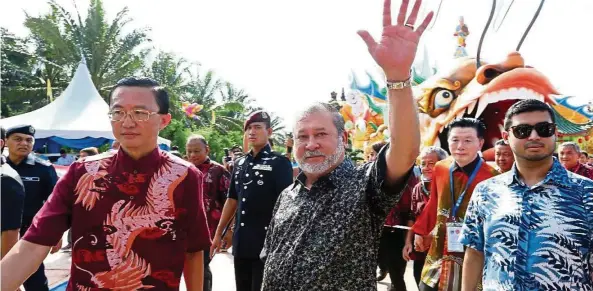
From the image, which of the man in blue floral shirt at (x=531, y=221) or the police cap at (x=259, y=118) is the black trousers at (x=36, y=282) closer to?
the police cap at (x=259, y=118)

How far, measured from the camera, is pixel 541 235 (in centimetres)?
215

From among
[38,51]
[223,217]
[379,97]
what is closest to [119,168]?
A: [223,217]

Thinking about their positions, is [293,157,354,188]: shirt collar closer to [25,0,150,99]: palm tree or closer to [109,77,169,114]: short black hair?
[109,77,169,114]: short black hair

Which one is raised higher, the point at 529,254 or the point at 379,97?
the point at 379,97

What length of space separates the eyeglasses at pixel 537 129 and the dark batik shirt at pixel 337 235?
2.87ft

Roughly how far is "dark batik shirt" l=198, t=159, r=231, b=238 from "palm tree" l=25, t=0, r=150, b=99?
66.1 feet

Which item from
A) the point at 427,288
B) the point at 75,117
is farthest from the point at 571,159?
the point at 75,117

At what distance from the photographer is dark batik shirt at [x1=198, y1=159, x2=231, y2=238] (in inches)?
199

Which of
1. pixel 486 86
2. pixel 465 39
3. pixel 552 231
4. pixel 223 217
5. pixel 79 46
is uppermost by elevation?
pixel 79 46

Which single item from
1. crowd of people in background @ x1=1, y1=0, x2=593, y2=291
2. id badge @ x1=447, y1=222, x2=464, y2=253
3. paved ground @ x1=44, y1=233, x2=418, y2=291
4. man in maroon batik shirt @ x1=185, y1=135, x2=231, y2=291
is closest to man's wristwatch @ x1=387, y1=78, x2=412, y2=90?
crowd of people in background @ x1=1, y1=0, x2=593, y2=291

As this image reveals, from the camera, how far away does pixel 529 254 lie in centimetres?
217

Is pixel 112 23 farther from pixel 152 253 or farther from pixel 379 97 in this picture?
pixel 152 253

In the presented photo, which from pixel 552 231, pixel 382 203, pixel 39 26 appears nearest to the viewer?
pixel 382 203

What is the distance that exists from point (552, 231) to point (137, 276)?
5.71 feet
